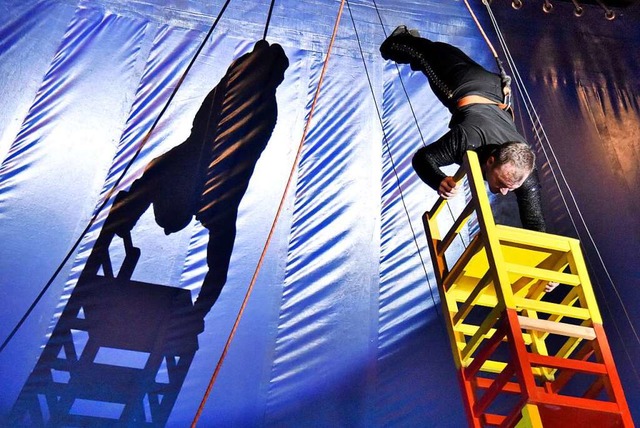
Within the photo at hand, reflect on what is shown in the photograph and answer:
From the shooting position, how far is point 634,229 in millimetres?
3467

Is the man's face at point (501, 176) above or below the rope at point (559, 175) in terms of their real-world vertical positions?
below

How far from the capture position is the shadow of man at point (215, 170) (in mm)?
3299

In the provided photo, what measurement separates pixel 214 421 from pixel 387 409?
2.39 feet

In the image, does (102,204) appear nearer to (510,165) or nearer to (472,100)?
(472,100)

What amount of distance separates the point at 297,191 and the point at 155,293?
2.87ft

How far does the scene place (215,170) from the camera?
3506 mm

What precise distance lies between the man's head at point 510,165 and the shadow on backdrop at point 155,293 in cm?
160

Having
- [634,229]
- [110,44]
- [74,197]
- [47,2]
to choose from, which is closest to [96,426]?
[74,197]

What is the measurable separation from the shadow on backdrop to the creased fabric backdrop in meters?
0.02

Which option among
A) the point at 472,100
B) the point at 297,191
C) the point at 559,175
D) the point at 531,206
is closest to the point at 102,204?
the point at 297,191

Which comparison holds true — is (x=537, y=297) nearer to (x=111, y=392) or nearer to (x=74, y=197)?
(x=111, y=392)

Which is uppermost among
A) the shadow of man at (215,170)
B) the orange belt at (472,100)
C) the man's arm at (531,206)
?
the shadow of man at (215,170)

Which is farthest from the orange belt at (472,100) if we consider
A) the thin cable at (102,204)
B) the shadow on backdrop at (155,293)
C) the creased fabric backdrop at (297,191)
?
the shadow on backdrop at (155,293)

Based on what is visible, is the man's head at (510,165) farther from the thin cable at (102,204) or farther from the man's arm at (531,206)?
the thin cable at (102,204)
